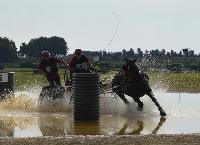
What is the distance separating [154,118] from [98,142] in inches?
253

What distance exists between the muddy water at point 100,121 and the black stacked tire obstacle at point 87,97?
335 millimetres

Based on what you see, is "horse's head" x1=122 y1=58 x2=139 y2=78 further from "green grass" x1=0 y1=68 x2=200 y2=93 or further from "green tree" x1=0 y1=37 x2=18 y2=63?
"green tree" x1=0 y1=37 x2=18 y2=63

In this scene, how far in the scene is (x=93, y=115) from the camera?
56.9 feet

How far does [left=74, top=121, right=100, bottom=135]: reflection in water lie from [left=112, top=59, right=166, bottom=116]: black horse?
113 inches

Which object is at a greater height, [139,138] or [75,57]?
[75,57]

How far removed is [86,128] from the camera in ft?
51.0

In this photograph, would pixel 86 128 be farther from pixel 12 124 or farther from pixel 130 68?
pixel 130 68

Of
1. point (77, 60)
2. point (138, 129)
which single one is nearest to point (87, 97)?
point (138, 129)

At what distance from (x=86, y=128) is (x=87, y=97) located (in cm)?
198

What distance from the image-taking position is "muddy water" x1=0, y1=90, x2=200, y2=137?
14812mm

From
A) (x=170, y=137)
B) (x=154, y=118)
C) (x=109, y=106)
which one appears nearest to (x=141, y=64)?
(x=109, y=106)

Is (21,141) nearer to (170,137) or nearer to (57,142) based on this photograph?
(57,142)

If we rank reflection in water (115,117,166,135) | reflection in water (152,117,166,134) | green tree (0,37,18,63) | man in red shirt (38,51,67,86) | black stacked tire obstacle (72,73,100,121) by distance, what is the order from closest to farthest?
1. reflection in water (115,117,166,135)
2. reflection in water (152,117,166,134)
3. black stacked tire obstacle (72,73,100,121)
4. man in red shirt (38,51,67,86)
5. green tree (0,37,18,63)

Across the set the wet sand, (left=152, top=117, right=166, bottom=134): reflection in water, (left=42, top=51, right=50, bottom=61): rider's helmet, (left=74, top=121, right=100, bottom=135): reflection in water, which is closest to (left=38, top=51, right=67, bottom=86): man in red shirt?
(left=42, top=51, right=50, bottom=61): rider's helmet
